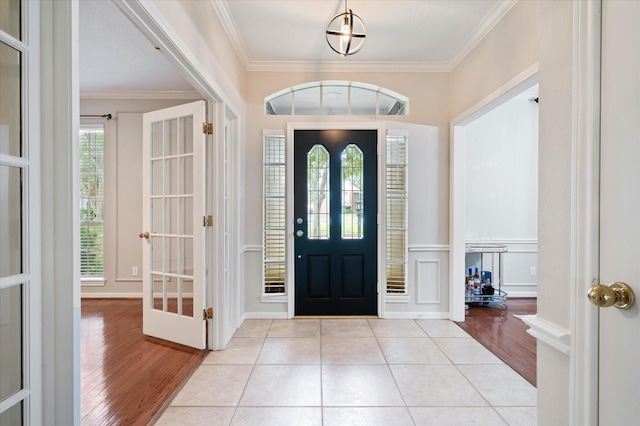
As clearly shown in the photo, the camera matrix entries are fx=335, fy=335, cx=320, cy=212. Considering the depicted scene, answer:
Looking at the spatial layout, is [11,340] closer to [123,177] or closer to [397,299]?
[397,299]

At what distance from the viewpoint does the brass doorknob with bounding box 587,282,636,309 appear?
0.82 m

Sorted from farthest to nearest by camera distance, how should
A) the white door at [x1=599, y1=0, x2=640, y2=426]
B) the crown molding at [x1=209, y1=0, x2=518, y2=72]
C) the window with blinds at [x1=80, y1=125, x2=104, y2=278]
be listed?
the window with blinds at [x1=80, y1=125, x2=104, y2=278]
the crown molding at [x1=209, y1=0, x2=518, y2=72]
the white door at [x1=599, y1=0, x2=640, y2=426]

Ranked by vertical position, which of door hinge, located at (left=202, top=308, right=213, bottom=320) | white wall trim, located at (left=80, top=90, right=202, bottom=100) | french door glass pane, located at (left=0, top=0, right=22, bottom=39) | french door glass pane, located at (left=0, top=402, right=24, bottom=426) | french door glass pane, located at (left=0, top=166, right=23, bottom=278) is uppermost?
white wall trim, located at (left=80, top=90, right=202, bottom=100)

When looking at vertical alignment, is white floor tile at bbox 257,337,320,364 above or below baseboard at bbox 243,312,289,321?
below

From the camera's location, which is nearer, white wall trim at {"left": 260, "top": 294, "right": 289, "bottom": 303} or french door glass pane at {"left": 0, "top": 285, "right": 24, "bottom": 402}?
french door glass pane at {"left": 0, "top": 285, "right": 24, "bottom": 402}

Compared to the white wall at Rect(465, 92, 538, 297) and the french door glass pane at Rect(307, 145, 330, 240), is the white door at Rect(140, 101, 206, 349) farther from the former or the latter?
the white wall at Rect(465, 92, 538, 297)

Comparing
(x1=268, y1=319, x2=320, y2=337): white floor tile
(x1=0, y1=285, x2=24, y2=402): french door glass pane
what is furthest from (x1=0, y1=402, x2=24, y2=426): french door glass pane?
(x1=268, y1=319, x2=320, y2=337): white floor tile

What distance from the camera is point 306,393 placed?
2176mm

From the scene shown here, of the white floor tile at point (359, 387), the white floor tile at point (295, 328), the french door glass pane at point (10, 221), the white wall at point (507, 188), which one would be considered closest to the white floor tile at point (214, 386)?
the white floor tile at point (359, 387)

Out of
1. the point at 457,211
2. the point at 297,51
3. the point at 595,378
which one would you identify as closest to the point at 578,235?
the point at 595,378

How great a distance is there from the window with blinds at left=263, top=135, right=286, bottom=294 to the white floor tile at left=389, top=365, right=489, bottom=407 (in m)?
1.67

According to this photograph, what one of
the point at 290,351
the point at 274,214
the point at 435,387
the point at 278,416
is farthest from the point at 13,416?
the point at 274,214

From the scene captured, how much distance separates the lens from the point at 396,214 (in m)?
3.75

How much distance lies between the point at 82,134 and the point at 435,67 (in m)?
4.59
